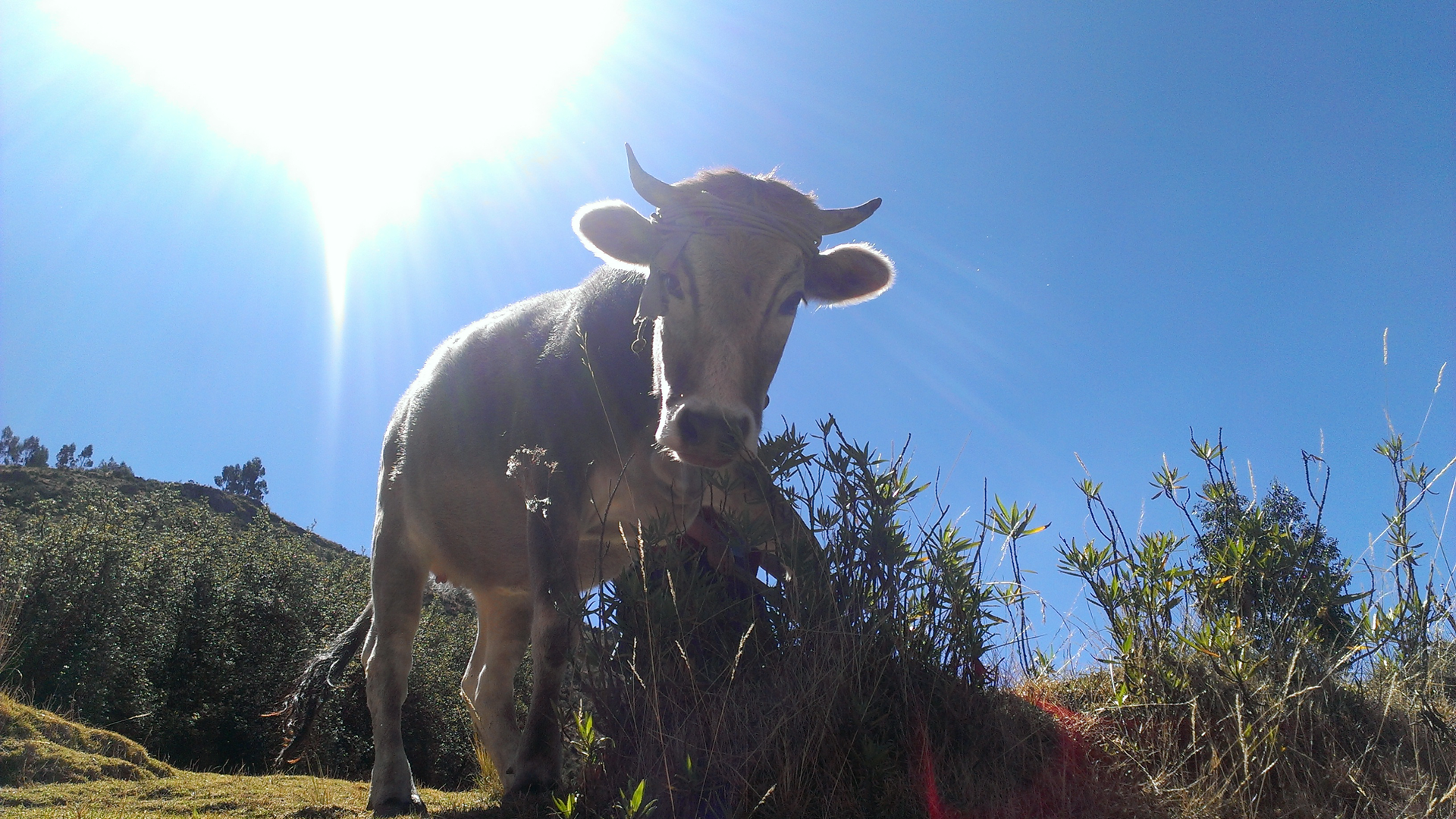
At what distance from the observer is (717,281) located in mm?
4008

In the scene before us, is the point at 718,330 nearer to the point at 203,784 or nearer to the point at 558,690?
the point at 558,690

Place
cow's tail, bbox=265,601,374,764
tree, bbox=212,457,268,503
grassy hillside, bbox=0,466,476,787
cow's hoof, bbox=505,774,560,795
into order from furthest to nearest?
tree, bbox=212,457,268,503
grassy hillside, bbox=0,466,476,787
cow's tail, bbox=265,601,374,764
cow's hoof, bbox=505,774,560,795

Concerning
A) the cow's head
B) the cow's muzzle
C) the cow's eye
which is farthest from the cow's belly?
the cow's eye

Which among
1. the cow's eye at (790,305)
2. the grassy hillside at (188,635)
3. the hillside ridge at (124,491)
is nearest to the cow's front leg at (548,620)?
the cow's eye at (790,305)

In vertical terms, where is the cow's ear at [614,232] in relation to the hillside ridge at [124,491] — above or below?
below

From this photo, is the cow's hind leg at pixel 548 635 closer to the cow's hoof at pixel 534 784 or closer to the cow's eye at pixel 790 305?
the cow's hoof at pixel 534 784

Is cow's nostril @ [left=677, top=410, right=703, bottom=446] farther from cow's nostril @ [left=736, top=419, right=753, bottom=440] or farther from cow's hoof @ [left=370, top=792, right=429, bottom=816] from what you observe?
cow's hoof @ [left=370, top=792, right=429, bottom=816]

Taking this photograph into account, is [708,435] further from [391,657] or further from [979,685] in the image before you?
[391,657]

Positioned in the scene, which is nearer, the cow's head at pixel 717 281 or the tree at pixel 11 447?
the cow's head at pixel 717 281

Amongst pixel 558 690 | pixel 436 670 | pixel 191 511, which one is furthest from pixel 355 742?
pixel 558 690

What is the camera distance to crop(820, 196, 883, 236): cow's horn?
482cm

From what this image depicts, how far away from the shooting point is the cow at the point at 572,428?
11.4ft

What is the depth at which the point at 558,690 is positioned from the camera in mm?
3205

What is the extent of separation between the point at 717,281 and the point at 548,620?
1814mm
